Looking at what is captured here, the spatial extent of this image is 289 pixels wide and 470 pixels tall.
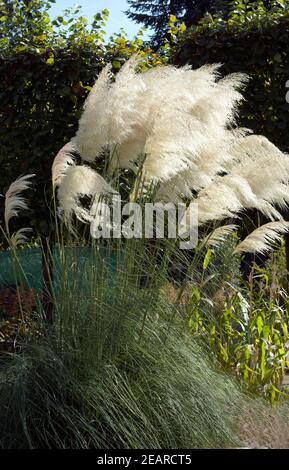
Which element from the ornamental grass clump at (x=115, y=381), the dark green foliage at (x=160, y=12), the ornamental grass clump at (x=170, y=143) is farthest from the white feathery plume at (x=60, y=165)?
the dark green foliage at (x=160, y=12)

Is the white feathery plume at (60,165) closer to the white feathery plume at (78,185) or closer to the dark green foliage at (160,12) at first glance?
the white feathery plume at (78,185)

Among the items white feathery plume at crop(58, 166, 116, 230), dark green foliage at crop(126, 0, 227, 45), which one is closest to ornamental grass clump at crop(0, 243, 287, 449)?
white feathery plume at crop(58, 166, 116, 230)

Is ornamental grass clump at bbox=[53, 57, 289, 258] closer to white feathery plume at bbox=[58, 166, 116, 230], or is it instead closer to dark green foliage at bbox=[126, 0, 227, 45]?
white feathery plume at bbox=[58, 166, 116, 230]

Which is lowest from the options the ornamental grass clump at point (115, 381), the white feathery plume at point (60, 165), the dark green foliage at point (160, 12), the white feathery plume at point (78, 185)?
the ornamental grass clump at point (115, 381)

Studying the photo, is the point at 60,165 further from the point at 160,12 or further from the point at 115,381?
the point at 160,12

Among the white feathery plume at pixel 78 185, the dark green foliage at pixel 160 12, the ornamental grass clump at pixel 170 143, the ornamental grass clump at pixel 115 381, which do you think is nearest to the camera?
the ornamental grass clump at pixel 115 381

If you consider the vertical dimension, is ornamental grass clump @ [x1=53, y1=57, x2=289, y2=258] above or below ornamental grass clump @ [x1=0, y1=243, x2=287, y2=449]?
above

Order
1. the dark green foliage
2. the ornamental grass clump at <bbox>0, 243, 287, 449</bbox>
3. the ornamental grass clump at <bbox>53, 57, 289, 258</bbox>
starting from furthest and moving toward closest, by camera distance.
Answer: the dark green foliage
the ornamental grass clump at <bbox>53, 57, 289, 258</bbox>
the ornamental grass clump at <bbox>0, 243, 287, 449</bbox>

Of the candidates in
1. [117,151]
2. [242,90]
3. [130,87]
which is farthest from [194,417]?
[242,90]

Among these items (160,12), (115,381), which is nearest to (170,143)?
(115,381)

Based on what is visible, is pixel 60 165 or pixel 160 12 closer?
pixel 60 165

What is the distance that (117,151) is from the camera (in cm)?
420

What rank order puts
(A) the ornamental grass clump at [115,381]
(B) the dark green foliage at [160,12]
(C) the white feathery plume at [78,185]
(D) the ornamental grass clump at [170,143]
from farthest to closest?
1. (B) the dark green foliage at [160,12]
2. (D) the ornamental grass clump at [170,143]
3. (C) the white feathery plume at [78,185]
4. (A) the ornamental grass clump at [115,381]

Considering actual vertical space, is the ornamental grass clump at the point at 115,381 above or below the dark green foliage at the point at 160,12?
below
